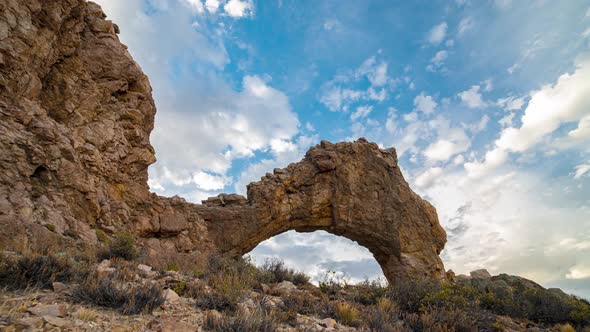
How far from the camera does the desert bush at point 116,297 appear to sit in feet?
13.6

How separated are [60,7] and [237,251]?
46.9ft

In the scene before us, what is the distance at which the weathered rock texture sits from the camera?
33.8ft

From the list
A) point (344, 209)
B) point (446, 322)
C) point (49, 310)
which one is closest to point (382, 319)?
point (446, 322)

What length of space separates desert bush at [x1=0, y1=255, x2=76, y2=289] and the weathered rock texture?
8.31 feet

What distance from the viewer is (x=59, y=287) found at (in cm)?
441

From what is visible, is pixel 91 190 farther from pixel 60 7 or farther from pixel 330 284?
pixel 330 284

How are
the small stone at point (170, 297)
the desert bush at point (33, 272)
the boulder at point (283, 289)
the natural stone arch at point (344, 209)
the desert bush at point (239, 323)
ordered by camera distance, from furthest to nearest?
1. the natural stone arch at point (344, 209)
2. the boulder at point (283, 289)
3. the small stone at point (170, 297)
4. the desert bush at point (33, 272)
5. the desert bush at point (239, 323)

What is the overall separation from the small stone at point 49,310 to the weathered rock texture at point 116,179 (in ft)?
13.2

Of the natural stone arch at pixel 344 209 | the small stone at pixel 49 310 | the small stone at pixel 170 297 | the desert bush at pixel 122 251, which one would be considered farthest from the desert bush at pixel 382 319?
the natural stone arch at pixel 344 209

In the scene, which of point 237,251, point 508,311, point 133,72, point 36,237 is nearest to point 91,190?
point 36,237

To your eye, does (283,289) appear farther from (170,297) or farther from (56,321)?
(56,321)

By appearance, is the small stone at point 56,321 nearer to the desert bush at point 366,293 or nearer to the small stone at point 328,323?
the small stone at point 328,323

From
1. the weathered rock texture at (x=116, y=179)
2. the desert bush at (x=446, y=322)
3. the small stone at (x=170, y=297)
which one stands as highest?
the weathered rock texture at (x=116, y=179)

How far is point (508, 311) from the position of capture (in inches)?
341
